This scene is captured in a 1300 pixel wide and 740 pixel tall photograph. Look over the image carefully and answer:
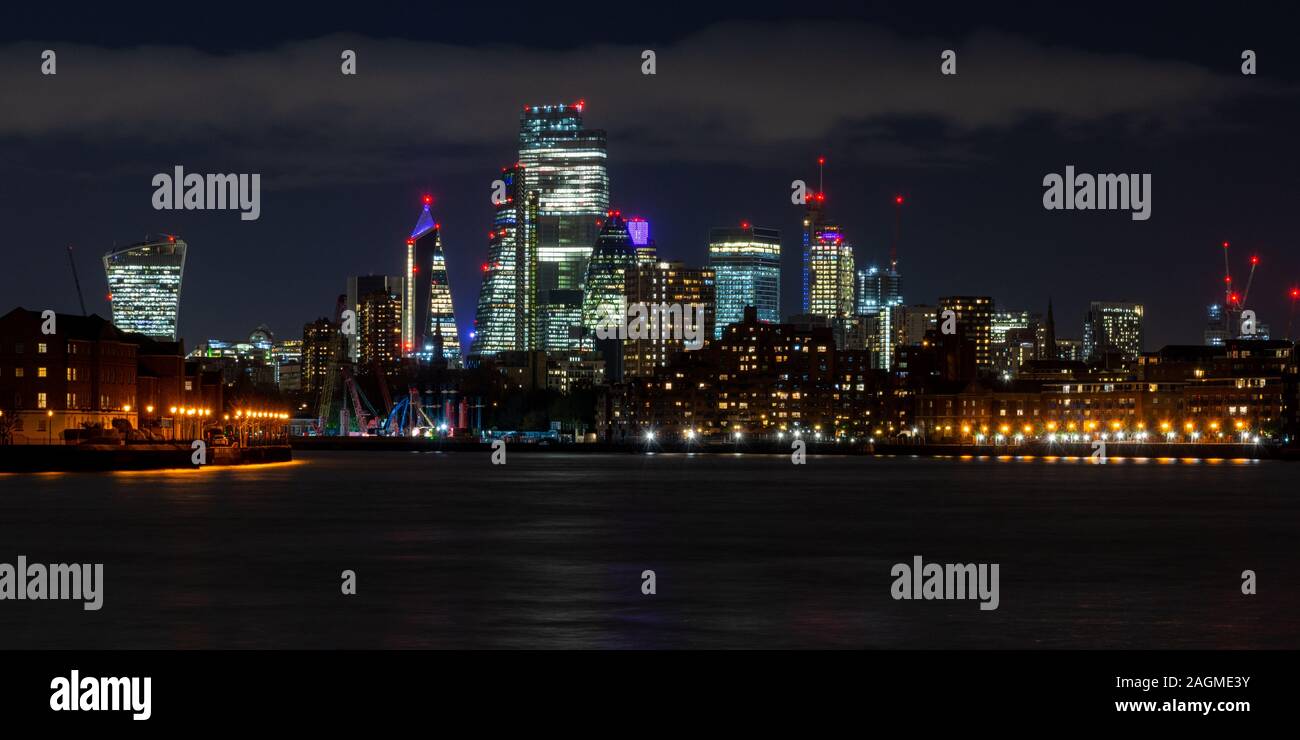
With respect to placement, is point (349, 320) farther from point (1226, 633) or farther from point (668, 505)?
point (1226, 633)

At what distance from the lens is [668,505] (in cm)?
8638

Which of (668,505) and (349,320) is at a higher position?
(349,320)

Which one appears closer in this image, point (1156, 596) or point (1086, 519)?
point (1156, 596)

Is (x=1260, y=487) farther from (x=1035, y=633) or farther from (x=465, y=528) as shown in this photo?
(x=1035, y=633)

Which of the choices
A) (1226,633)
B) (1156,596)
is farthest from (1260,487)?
(1226,633)

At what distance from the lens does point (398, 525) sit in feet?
221

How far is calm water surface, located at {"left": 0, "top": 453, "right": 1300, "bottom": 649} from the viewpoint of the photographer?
104 feet

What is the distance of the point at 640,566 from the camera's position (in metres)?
47.3

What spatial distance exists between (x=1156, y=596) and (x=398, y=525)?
3553 centimetres

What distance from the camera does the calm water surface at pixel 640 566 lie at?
104ft

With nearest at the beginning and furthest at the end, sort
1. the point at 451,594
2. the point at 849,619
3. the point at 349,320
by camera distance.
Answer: the point at 849,619
the point at 451,594
the point at 349,320
